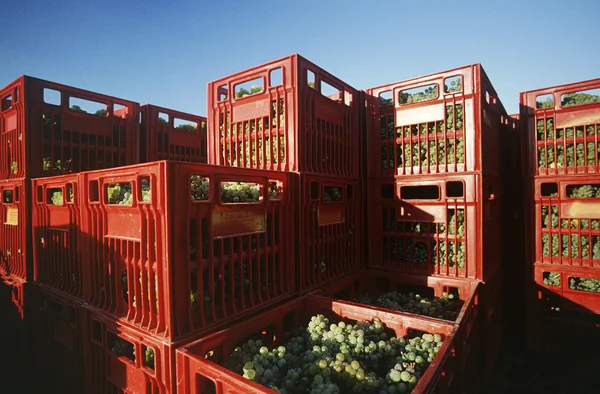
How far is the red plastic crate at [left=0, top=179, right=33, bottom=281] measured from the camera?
3.91m

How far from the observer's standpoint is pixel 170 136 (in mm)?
5812

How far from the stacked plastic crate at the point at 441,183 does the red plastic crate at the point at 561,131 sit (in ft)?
1.55

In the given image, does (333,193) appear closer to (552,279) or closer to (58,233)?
(58,233)

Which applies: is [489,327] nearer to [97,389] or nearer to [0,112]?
[97,389]

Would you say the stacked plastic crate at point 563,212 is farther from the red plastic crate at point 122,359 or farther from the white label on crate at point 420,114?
the red plastic crate at point 122,359

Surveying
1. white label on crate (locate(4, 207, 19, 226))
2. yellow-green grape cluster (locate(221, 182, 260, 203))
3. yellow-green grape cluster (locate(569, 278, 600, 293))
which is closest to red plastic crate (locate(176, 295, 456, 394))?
yellow-green grape cluster (locate(221, 182, 260, 203))

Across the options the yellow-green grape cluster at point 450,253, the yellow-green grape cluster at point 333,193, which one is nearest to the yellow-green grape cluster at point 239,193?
the yellow-green grape cluster at point 333,193

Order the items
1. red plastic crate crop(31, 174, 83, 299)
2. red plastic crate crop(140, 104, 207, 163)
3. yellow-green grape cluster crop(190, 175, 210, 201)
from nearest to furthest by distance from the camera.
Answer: yellow-green grape cluster crop(190, 175, 210, 201) < red plastic crate crop(31, 174, 83, 299) < red plastic crate crop(140, 104, 207, 163)

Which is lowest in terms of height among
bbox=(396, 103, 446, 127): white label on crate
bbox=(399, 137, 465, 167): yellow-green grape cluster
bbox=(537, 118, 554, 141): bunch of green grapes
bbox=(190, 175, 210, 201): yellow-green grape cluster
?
bbox=(190, 175, 210, 201): yellow-green grape cluster

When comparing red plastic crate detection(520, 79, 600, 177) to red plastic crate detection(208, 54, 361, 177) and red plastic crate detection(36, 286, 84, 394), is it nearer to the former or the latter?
red plastic crate detection(208, 54, 361, 177)

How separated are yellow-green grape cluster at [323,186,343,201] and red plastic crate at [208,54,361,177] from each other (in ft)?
0.76

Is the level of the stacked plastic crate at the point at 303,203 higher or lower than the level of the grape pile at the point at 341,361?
higher

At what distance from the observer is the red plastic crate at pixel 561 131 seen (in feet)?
13.7

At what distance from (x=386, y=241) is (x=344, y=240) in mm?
766
